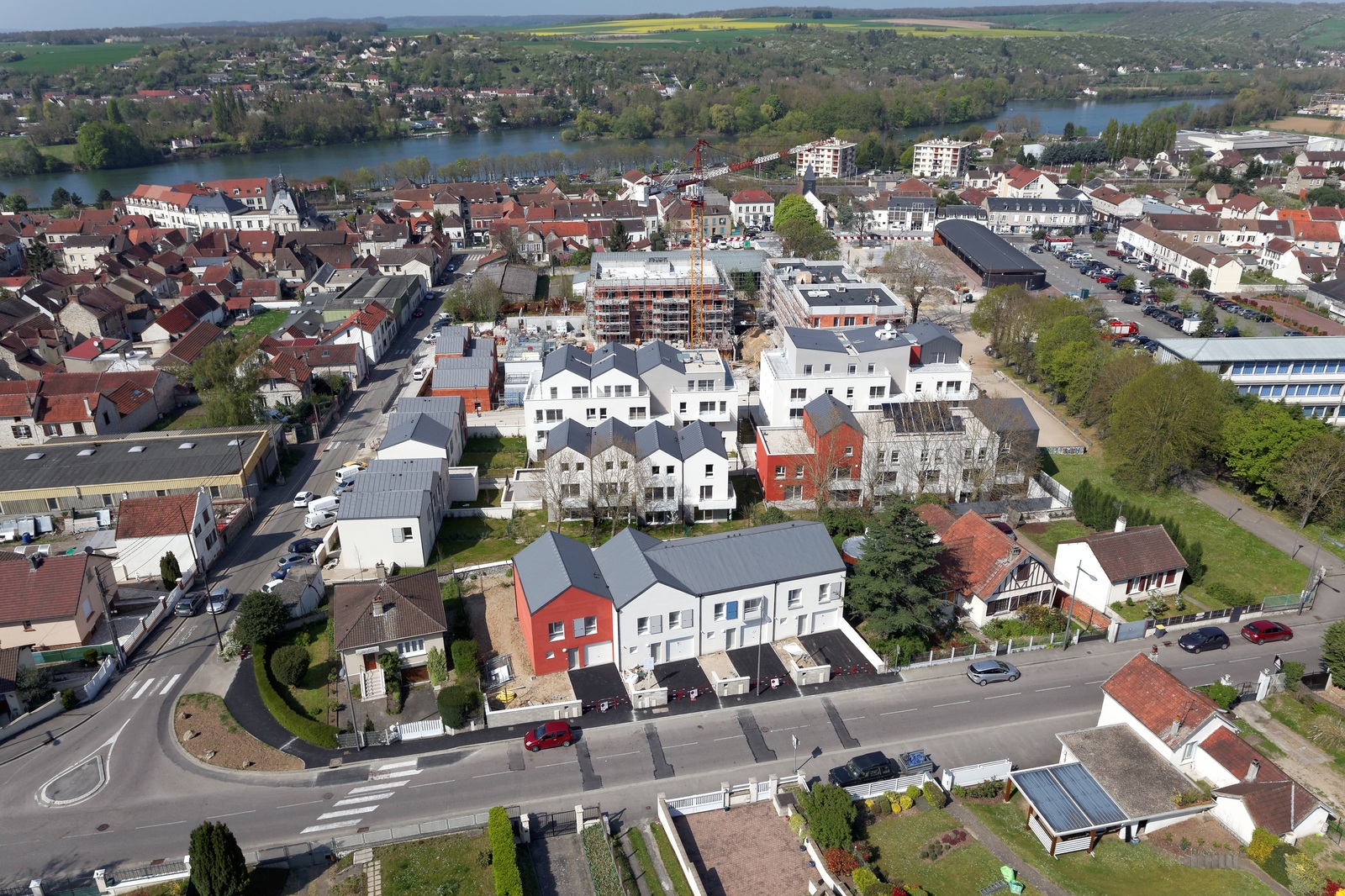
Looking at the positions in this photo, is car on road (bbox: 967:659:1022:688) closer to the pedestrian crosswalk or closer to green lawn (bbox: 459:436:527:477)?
green lawn (bbox: 459:436:527:477)

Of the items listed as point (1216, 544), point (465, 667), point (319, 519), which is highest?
point (465, 667)

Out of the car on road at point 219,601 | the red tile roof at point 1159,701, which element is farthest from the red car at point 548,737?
the red tile roof at point 1159,701

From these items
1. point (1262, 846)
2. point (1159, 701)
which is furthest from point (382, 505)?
point (1262, 846)

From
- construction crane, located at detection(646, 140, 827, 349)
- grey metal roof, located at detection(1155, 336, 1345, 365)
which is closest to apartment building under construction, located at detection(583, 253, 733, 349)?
construction crane, located at detection(646, 140, 827, 349)

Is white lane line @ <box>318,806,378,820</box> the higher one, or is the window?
the window

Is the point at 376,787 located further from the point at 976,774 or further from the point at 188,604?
the point at 976,774

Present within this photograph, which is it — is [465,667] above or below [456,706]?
below
